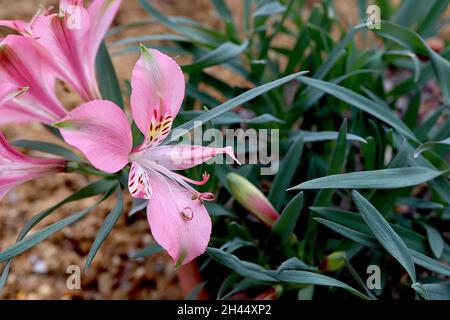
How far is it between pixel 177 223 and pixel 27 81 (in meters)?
0.26

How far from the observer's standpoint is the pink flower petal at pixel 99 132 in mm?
562

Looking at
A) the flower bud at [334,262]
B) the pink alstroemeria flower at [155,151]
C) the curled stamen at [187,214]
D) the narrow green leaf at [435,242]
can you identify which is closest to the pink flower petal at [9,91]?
the pink alstroemeria flower at [155,151]

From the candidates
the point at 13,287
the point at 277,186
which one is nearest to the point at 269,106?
the point at 277,186

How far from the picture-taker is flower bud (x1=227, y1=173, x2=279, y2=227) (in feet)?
2.64

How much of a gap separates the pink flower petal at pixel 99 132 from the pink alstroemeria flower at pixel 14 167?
0.14 meters

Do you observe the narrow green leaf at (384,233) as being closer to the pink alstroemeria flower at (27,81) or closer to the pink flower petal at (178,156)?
the pink flower petal at (178,156)

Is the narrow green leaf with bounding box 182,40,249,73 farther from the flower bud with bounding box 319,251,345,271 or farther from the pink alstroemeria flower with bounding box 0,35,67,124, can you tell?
the flower bud with bounding box 319,251,345,271

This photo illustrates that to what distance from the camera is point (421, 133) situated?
39.3 inches

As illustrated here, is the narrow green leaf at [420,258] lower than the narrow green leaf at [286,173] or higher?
lower

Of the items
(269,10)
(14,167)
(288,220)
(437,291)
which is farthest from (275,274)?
(269,10)

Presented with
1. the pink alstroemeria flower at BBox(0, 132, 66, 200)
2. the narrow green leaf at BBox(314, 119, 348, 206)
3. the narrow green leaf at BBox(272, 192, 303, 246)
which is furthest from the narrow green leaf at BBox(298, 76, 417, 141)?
the pink alstroemeria flower at BBox(0, 132, 66, 200)

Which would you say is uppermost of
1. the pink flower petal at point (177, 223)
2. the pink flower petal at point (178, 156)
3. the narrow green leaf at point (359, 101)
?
the narrow green leaf at point (359, 101)
